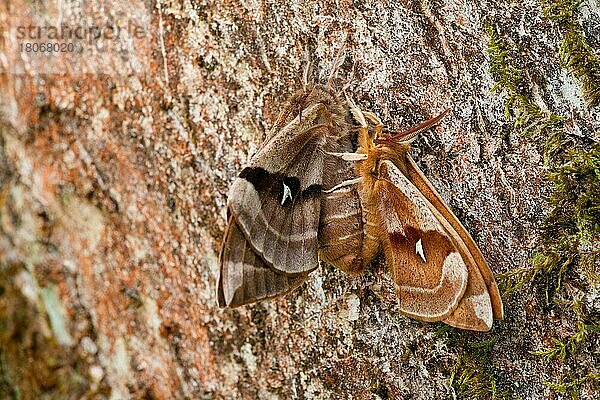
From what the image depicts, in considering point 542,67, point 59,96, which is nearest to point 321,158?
point 542,67

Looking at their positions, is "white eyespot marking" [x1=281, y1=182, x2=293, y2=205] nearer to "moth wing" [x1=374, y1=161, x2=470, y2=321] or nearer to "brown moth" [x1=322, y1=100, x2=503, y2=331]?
"brown moth" [x1=322, y1=100, x2=503, y2=331]

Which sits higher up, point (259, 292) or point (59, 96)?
point (59, 96)

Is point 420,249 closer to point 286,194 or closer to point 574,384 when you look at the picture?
point 286,194

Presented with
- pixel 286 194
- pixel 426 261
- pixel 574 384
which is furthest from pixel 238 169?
pixel 574 384

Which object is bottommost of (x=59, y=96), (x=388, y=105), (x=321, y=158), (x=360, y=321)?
(x=360, y=321)

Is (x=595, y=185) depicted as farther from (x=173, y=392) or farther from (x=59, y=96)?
(x=59, y=96)

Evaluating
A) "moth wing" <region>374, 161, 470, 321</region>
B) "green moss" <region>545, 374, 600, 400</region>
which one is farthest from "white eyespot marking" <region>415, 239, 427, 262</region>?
"green moss" <region>545, 374, 600, 400</region>

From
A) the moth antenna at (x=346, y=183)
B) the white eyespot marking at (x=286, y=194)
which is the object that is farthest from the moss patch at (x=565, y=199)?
the white eyespot marking at (x=286, y=194)
